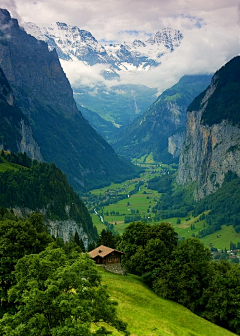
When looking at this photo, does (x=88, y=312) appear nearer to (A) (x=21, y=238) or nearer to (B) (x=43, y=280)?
(B) (x=43, y=280)

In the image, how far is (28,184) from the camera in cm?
19088

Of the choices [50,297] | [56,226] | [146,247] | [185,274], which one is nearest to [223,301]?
[185,274]

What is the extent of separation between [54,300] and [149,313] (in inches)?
1482

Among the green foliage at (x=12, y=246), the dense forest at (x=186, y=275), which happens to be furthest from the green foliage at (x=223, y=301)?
the green foliage at (x=12, y=246)

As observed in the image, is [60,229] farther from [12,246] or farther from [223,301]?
[12,246]

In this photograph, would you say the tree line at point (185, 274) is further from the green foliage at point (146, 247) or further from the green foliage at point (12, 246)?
the green foliage at point (12, 246)

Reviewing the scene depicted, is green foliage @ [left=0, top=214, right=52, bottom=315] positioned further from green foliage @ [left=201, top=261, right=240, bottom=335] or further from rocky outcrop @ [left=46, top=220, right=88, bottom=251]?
rocky outcrop @ [left=46, top=220, right=88, bottom=251]

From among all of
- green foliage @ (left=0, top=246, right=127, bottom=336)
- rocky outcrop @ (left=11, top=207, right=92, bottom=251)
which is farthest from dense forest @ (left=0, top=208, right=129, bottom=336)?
rocky outcrop @ (left=11, top=207, right=92, bottom=251)

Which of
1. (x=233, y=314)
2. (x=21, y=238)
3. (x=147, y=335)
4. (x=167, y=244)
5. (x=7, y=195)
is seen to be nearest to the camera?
(x=21, y=238)

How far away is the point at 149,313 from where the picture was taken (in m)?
69.6

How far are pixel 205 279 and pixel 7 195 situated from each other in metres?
109

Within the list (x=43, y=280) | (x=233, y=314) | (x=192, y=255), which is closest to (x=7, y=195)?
(x=192, y=255)

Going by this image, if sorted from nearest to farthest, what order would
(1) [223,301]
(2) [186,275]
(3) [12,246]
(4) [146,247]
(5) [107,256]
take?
(3) [12,246], (1) [223,301], (2) [186,275], (4) [146,247], (5) [107,256]

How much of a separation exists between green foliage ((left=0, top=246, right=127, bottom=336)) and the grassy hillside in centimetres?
1597
